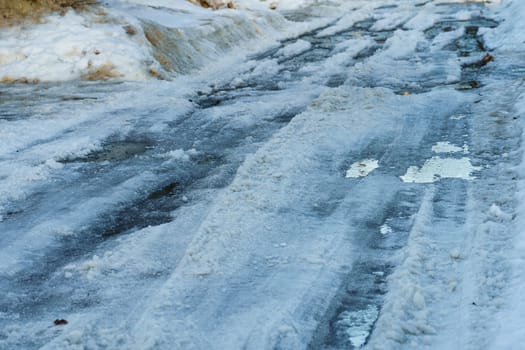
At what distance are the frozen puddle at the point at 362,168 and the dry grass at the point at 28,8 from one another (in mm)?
8931

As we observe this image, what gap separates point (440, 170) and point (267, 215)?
182 cm

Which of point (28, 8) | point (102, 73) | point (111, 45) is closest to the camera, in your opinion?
point (102, 73)

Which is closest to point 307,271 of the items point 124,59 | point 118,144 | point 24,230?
point 24,230

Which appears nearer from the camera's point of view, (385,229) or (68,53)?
(385,229)

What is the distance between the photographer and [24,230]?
478cm

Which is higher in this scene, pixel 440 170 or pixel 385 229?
pixel 385 229

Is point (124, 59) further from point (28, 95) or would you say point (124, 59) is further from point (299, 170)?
point (299, 170)

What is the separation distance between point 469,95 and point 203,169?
4.06m

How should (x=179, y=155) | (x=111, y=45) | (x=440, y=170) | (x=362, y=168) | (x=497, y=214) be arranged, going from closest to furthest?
1. (x=497, y=214)
2. (x=440, y=170)
3. (x=362, y=168)
4. (x=179, y=155)
5. (x=111, y=45)

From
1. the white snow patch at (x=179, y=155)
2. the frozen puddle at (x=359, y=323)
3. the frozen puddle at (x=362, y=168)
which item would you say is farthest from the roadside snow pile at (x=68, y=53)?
the frozen puddle at (x=359, y=323)

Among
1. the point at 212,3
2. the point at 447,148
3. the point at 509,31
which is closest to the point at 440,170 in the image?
the point at 447,148

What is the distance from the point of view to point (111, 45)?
11250mm

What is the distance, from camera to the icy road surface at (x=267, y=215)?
Answer: 3416 mm

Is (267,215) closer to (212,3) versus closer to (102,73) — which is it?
(102,73)
